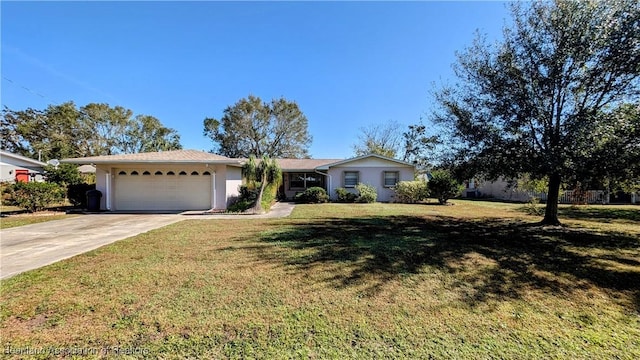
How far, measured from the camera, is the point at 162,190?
1403 cm

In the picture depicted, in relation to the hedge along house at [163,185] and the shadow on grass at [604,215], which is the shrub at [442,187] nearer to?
the shadow on grass at [604,215]

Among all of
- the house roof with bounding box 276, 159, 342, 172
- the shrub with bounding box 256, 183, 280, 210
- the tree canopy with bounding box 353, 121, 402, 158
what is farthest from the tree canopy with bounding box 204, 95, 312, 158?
the shrub with bounding box 256, 183, 280, 210

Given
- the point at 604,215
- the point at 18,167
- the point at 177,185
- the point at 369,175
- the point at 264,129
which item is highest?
the point at 264,129

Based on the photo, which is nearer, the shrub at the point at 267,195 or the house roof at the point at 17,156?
the shrub at the point at 267,195

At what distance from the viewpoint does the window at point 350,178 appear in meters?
20.2

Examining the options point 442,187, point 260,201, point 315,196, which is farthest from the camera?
point 315,196

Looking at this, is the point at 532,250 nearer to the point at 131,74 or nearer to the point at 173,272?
the point at 173,272

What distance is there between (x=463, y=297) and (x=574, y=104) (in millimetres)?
8142

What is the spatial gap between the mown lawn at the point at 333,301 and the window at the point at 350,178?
13693mm

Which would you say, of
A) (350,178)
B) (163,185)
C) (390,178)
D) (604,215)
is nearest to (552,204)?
(604,215)

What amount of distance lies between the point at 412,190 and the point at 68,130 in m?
40.8

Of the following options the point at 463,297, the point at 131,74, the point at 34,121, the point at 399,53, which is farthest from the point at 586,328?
the point at 34,121

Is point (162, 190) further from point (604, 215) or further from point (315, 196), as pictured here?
point (604, 215)

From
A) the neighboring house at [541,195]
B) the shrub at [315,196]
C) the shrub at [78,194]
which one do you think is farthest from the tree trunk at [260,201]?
the neighboring house at [541,195]
